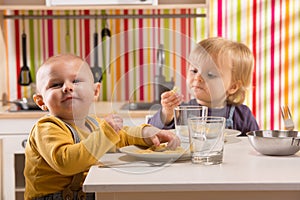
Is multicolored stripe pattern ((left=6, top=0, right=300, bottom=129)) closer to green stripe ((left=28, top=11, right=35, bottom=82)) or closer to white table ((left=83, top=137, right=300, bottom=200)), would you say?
green stripe ((left=28, top=11, right=35, bottom=82))

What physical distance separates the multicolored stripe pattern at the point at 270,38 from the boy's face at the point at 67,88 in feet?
7.22

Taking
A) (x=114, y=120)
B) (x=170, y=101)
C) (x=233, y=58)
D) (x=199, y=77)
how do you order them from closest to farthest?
(x=114, y=120)
(x=170, y=101)
(x=199, y=77)
(x=233, y=58)

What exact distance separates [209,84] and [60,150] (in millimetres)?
699

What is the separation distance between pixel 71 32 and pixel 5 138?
36.0 inches

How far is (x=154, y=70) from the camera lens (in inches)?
61.8

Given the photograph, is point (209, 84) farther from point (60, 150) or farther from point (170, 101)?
point (60, 150)

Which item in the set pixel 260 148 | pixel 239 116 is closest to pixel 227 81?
pixel 239 116

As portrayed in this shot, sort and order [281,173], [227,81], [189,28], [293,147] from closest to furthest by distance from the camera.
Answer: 1. [281,173]
2. [293,147]
3. [227,81]
4. [189,28]

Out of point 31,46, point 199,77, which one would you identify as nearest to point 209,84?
point 199,77

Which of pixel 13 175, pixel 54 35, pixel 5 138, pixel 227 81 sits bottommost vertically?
pixel 13 175

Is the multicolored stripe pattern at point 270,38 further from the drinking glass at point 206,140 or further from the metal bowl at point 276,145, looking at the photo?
→ the drinking glass at point 206,140

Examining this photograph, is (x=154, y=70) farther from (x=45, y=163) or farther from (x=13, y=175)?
(x=13, y=175)

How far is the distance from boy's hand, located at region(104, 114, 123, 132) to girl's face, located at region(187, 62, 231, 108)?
397 millimetres

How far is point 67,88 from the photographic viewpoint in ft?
5.28
